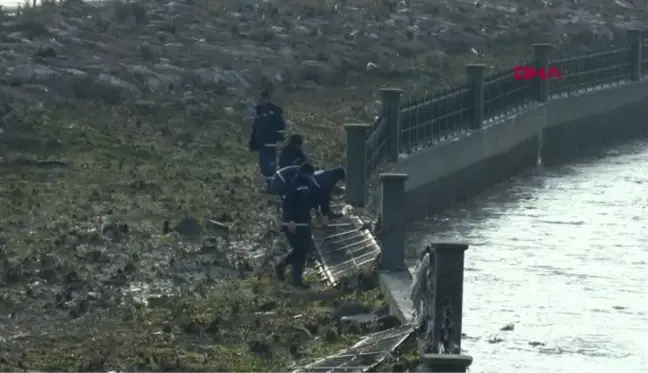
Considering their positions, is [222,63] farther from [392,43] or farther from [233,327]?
[233,327]

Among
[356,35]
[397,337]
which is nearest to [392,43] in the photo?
[356,35]

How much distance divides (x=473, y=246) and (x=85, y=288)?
7.03m

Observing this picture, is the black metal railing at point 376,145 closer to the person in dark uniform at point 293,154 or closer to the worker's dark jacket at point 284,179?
the person in dark uniform at point 293,154

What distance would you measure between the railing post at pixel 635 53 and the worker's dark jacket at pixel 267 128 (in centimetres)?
1635

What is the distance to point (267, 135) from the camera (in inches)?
943

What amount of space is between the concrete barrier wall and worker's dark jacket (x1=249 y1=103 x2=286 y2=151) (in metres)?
1.81

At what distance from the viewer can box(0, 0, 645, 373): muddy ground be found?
17.0 metres

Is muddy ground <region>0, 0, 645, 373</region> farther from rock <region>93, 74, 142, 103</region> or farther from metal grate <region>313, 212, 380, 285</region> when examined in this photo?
metal grate <region>313, 212, 380, 285</region>

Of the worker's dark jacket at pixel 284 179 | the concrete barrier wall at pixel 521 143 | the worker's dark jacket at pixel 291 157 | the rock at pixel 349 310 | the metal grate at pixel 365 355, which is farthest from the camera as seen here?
the concrete barrier wall at pixel 521 143

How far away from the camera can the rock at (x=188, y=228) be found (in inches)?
858

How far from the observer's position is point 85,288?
733 inches

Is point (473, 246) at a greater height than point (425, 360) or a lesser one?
lesser

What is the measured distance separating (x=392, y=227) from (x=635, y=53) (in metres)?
21.1

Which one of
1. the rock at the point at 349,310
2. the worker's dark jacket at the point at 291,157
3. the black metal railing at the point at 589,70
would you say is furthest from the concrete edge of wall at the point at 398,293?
the black metal railing at the point at 589,70
